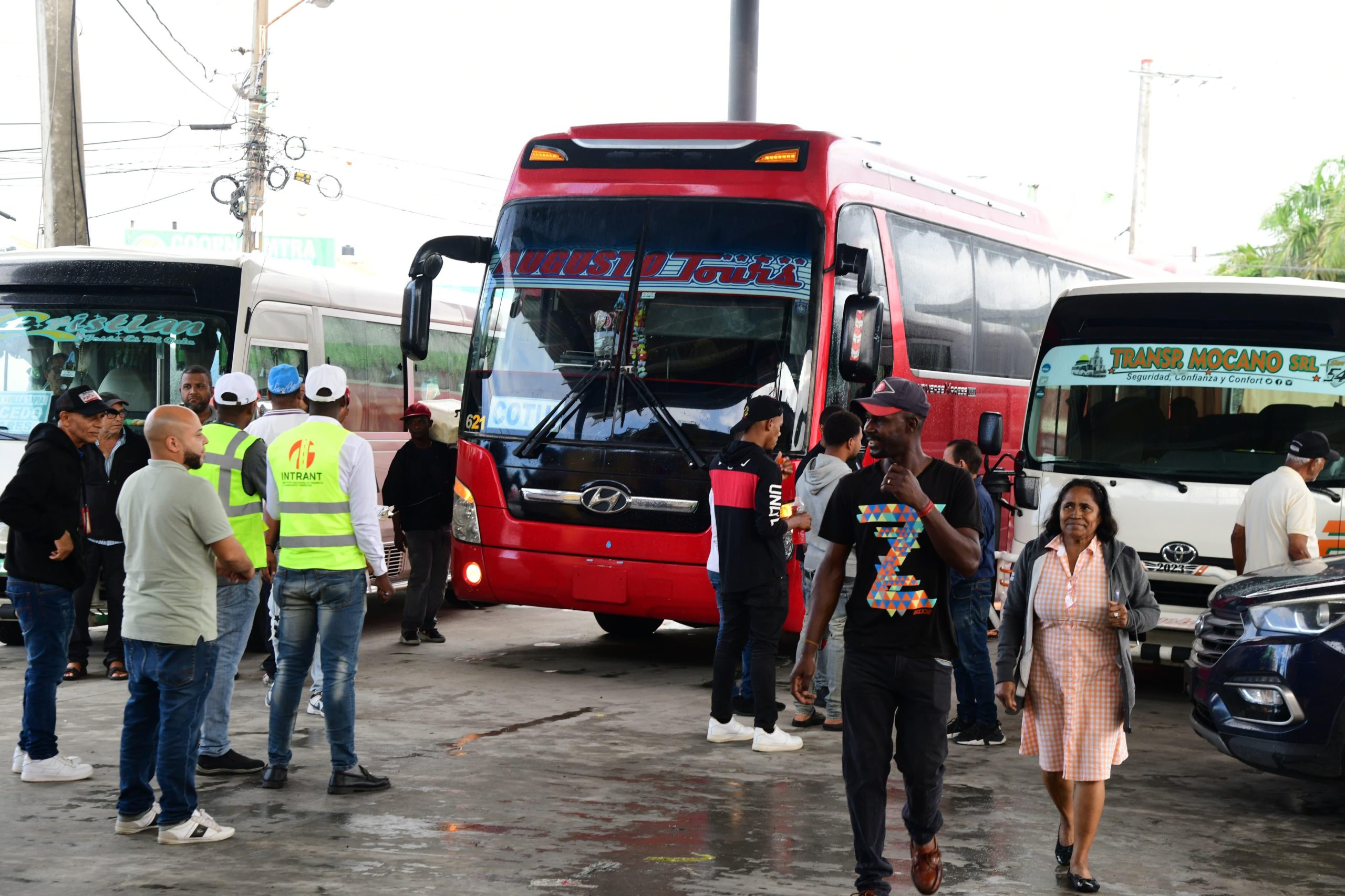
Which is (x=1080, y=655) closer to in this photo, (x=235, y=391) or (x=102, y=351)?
(x=235, y=391)

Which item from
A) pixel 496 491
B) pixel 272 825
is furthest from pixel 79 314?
pixel 272 825

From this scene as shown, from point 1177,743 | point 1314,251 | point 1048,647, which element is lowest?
point 1177,743

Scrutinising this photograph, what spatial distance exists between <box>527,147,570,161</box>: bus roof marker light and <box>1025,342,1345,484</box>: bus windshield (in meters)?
3.87

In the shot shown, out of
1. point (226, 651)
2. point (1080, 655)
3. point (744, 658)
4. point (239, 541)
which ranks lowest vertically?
point (744, 658)

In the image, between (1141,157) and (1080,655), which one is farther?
(1141,157)

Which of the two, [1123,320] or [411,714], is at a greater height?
[1123,320]

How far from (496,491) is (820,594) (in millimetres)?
5612

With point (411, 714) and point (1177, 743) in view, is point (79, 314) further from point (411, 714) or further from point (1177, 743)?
point (1177, 743)

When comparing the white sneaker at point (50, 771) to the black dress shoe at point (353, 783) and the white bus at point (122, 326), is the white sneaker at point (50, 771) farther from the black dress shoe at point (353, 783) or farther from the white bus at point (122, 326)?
the white bus at point (122, 326)

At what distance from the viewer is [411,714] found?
30.2 feet

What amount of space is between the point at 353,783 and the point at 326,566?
3.30 ft

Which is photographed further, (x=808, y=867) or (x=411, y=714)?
(x=411, y=714)

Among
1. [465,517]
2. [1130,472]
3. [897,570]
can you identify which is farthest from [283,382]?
[1130,472]

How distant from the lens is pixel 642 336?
10641 mm
